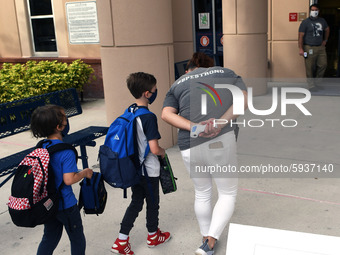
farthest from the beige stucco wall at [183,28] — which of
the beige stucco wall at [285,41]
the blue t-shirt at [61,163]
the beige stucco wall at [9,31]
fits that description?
the blue t-shirt at [61,163]

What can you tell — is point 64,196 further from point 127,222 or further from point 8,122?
point 8,122

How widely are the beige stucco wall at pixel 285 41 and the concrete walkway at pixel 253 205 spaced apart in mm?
4862

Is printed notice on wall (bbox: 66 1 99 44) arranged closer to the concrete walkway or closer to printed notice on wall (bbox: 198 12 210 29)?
printed notice on wall (bbox: 198 12 210 29)

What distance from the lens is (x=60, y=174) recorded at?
3.00 m

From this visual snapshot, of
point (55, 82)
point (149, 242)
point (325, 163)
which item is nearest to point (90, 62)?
point (55, 82)

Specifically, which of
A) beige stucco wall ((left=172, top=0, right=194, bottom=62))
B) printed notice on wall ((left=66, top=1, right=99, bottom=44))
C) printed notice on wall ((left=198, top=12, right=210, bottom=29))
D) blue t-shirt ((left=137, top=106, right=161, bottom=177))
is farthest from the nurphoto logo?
printed notice on wall ((left=66, top=1, right=99, bottom=44))

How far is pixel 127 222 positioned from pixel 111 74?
308cm

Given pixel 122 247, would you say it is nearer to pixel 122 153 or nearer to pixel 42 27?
pixel 122 153

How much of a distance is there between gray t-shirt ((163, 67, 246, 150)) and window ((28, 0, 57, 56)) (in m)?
10.1

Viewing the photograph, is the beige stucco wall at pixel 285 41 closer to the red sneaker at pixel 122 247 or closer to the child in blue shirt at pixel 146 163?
the child in blue shirt at pixel 146 163

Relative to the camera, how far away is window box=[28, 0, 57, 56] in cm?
1243

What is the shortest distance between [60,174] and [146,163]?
859 mm

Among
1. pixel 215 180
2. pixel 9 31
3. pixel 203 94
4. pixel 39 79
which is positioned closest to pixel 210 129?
pixel 203 94

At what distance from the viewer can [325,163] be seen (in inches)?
228
